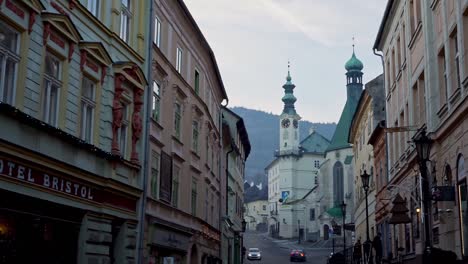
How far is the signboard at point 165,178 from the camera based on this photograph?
24688 mm

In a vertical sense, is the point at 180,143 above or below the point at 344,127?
below

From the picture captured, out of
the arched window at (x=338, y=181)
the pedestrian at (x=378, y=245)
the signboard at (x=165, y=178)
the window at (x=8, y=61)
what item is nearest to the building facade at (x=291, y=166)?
the arched window at (x=338, y=181)

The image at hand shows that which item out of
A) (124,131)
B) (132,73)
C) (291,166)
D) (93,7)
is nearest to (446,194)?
(124,131)

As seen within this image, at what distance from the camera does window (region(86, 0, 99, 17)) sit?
18.3m

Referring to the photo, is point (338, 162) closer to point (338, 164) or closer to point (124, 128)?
point (338, 164)

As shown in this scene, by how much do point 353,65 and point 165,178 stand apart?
10694cm

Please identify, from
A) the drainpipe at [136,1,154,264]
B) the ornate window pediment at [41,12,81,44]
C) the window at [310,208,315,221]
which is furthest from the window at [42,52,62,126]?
the window at [310,208,315,221]

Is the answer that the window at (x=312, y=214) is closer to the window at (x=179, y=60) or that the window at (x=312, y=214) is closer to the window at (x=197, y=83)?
the window at (x=197, y=83)

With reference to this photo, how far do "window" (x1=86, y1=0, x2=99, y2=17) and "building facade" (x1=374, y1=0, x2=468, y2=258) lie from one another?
9.44 m

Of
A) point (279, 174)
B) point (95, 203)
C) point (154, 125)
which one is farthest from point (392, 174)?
point (279, 174)

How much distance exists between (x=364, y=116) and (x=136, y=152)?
27.8m

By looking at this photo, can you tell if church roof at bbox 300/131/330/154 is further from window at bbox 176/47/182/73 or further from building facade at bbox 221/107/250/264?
window at bbox 176/47/182/73

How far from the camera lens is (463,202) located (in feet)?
61.4

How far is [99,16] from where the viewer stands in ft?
62.2
